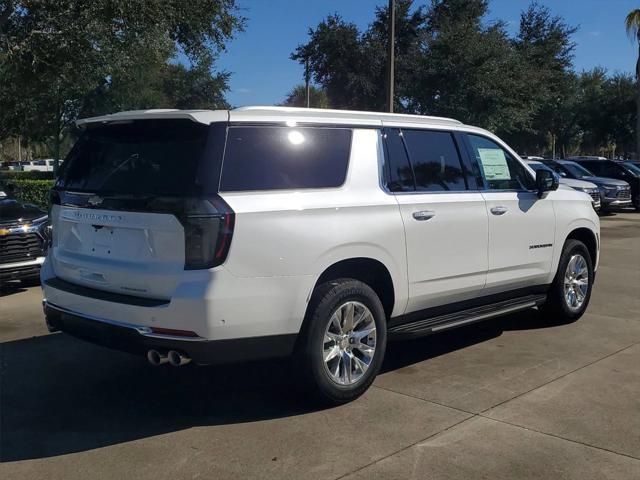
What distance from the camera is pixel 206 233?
3.93 m

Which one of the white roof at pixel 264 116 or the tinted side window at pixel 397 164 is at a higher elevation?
the white roof at pixel 264 116

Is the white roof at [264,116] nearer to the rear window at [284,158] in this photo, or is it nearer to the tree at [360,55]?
the rear window at [284,158]

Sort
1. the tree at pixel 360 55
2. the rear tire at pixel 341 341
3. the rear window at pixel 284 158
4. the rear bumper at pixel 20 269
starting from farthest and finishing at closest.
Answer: the tree at pixel 360 55, the rear bumper at pixel 20 269, the rear tire at pixel 341 341, the rear window at pixel 284 158

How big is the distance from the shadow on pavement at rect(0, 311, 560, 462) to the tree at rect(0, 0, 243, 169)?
833cm

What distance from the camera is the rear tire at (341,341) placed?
4.36 meters

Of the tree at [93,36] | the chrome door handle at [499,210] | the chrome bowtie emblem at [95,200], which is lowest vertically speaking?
the chrome door handle at [499,210]

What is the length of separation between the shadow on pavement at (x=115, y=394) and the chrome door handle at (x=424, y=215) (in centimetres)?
129

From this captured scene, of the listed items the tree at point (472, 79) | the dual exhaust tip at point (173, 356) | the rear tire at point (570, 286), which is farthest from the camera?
the tree at point (472, 79)

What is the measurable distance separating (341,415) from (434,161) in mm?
2191

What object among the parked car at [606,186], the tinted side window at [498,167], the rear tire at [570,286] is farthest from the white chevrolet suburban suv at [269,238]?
the parked car at [606,186]

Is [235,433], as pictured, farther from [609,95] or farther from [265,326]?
[609,95]

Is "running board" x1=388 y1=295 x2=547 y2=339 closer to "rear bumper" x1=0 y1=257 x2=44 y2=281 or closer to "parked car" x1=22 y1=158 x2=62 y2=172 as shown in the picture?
"rear bumper" x1=0 y1=257 x2=44 y2=281

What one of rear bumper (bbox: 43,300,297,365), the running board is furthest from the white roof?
the running board

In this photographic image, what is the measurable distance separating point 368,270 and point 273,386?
1146mm
